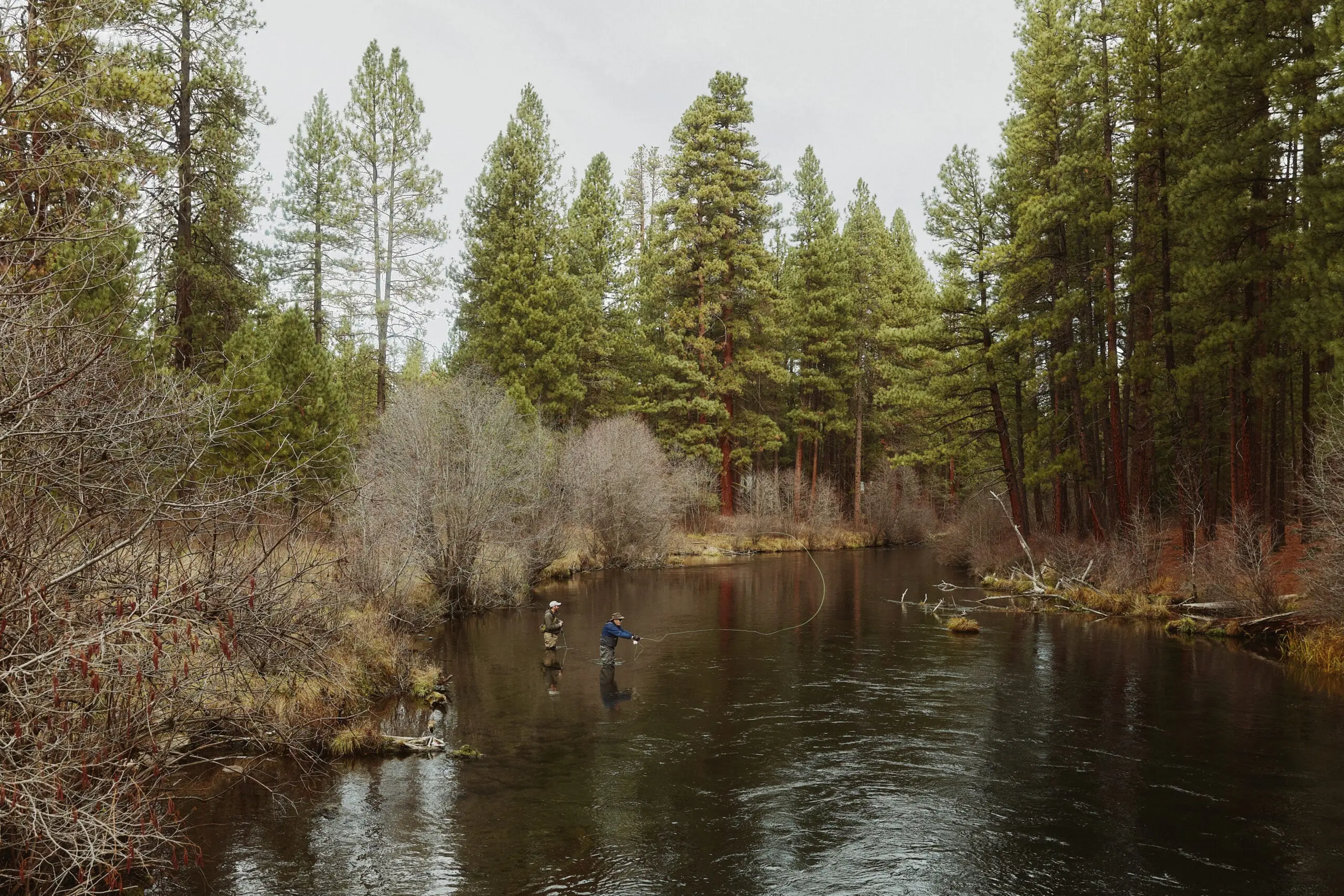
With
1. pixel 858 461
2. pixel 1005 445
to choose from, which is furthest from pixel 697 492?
pixel 1005 445

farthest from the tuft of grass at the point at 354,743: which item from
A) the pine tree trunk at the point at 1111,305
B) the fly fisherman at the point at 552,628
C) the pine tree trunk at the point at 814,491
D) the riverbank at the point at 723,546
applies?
the pine tree trunk at the point at 814,491

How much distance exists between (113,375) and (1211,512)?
99.2 ft

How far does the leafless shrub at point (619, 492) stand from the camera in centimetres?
3656

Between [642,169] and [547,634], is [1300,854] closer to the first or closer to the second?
[547,634]

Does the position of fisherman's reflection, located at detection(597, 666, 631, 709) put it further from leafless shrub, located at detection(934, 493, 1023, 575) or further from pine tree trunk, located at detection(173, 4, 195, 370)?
leafless shrub, located at detection(934, 493, 1023, 575)

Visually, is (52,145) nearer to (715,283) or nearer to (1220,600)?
(1220,600)

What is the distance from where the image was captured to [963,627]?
2262 centimetres

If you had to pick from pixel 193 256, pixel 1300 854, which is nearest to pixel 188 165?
pixel 193 256

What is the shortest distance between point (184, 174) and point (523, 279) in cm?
1936

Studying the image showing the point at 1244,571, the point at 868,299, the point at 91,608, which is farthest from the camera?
the point at 868,299

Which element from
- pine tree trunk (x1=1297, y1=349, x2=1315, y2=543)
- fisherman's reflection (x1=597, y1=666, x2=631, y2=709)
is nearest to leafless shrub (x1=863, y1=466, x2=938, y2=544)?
pine tree trunk (x1=1297, y1=349, x2=1315, y2=543)

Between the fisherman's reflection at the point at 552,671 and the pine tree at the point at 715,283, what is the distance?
27.5m

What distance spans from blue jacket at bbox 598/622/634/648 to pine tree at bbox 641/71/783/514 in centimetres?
2793

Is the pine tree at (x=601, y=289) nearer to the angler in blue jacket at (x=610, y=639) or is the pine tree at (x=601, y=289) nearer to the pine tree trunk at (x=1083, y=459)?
the pine tree trunk at (x=1083, y=459)
